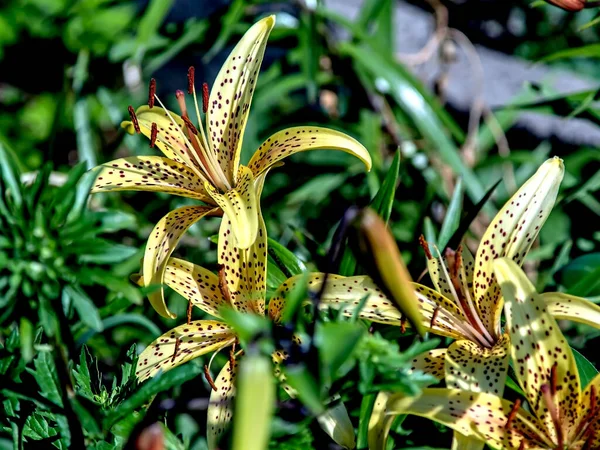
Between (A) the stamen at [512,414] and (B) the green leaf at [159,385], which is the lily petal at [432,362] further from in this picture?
(B) the green leaf at [159,385]

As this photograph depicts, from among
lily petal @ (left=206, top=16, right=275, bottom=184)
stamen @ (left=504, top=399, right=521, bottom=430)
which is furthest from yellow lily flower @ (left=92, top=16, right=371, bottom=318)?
stamen @ (left=504, top=399, right=521, bottom=430)

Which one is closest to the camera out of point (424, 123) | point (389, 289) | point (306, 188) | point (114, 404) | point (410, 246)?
point (389, 289)

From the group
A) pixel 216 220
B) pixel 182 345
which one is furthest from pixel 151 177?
pixel 216 220

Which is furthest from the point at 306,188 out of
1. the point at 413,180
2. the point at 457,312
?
the point at 457,312

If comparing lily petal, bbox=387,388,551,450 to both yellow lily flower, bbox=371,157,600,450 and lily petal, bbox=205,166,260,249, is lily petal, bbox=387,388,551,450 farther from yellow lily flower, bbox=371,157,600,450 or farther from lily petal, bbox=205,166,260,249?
lily petal, bbox=205,166,260,249

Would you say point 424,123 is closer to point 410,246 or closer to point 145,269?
point 410,246
